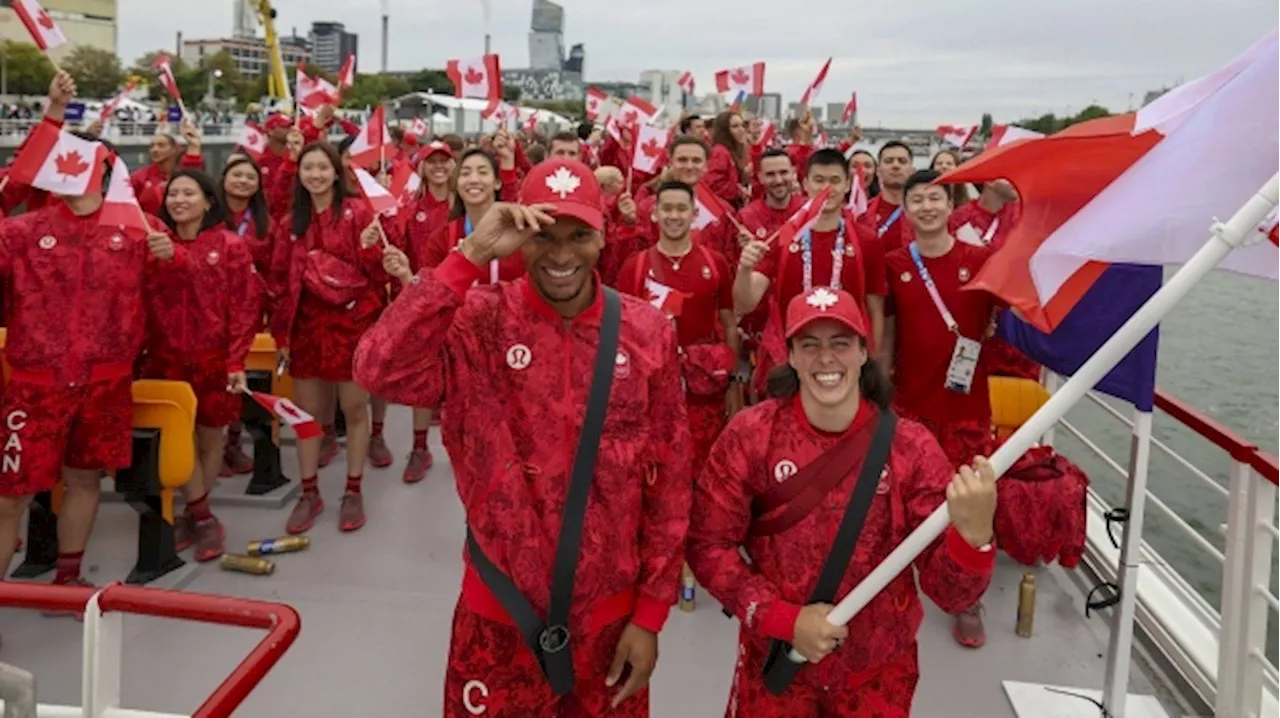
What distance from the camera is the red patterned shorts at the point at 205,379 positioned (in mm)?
4332

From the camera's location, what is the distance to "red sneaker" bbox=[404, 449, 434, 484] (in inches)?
205

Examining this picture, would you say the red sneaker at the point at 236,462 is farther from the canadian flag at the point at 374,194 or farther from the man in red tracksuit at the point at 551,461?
the man in red tracksuit at the point at 551,461

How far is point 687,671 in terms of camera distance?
3.44 m

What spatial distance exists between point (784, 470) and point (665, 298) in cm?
158

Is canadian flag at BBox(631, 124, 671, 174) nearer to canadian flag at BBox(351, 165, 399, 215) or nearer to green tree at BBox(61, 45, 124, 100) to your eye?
canadian flag at BBox(351, 165, 399, 215)

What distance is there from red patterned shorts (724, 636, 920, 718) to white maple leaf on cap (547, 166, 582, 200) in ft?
3.58

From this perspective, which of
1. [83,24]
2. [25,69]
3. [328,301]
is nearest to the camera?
[328,301]

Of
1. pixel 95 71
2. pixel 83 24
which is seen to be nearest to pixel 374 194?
pixel 83 24

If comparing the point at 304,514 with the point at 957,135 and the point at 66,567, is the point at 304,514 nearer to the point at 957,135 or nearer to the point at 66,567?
the point at 66,567

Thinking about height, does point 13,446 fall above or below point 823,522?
below

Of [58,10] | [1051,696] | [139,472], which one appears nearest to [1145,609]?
[1051,696]

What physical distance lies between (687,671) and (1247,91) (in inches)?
97.4

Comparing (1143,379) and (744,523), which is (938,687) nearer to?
(1143,379)

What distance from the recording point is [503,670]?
207cm
